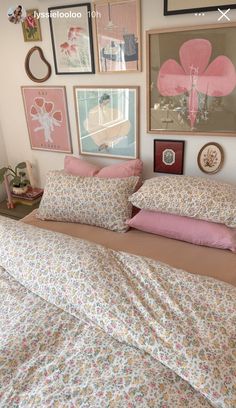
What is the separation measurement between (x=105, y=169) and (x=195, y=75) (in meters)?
0.75

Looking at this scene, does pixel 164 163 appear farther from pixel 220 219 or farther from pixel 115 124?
pixel 220 219

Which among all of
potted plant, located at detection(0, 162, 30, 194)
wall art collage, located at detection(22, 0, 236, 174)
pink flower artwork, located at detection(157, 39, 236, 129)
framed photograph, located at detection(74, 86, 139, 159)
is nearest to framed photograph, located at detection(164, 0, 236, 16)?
wall art collage, located at detection(22, 0, 236, 174)

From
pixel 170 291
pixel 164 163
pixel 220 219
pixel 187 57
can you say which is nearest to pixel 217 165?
pixel 164 163

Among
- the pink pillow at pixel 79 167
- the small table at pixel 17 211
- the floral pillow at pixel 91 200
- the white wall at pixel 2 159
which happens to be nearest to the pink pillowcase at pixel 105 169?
the pink pillow at pixel 79 167

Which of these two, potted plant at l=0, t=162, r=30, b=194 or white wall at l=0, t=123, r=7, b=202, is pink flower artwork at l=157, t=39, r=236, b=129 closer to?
potted plant at l=0, t=162, r=30, b=194

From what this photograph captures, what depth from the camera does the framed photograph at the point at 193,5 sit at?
1.51 m

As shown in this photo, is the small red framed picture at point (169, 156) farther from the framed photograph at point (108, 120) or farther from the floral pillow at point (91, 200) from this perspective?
the floral pillow at point (91, 200)

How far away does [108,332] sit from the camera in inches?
41.6

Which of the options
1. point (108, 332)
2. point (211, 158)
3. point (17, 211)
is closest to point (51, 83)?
point (17, 211)

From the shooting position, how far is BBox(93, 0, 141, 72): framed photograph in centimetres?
171

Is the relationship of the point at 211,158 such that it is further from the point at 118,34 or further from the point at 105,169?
the point at 118,34

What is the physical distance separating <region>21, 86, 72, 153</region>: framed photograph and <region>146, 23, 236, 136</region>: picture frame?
2.18 feet

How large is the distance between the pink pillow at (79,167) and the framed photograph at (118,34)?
60 centimetres

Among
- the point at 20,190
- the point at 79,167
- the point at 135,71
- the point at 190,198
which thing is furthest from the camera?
the point at 20,190
